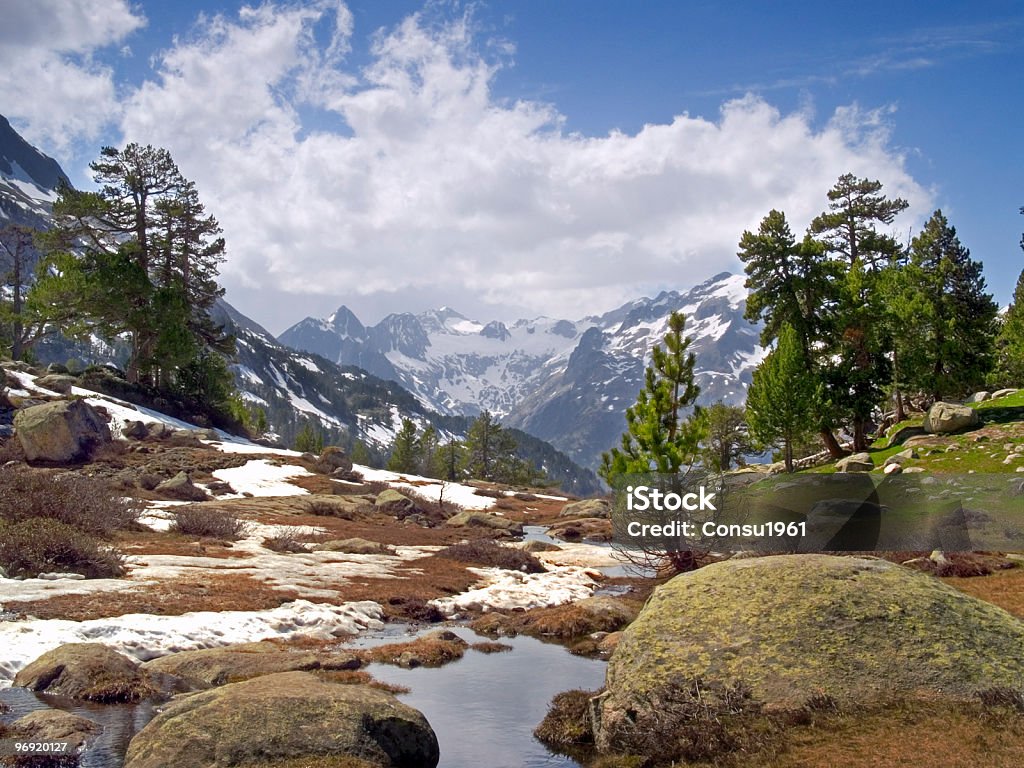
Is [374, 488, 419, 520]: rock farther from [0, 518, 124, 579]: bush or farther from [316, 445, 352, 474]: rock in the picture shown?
[0, 518, 124, 579]: bush

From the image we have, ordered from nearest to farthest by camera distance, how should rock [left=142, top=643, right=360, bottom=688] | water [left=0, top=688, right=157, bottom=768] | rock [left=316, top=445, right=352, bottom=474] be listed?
water [left=0, top=688, right=157, bottom=768]
rock [left=142, top=643, right=360, bottom=688]
rock [left=316, top=445, right=352, bottom=474]

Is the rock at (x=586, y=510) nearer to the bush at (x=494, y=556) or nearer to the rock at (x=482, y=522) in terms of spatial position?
the rock at (x=482, y=522)

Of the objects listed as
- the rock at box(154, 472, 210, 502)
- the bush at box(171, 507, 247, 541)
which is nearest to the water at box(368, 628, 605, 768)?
the bush at box(171, 507, 247, 541)

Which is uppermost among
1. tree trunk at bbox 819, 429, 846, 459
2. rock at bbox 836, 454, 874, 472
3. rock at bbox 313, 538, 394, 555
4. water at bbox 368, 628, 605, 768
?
tree trunk at bbox 819, 429, 846, 459

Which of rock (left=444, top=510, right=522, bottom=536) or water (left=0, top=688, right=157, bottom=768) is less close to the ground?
water (left=0, top=688, right=157, bottom=768)

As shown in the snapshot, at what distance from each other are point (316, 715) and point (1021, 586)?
2252cm

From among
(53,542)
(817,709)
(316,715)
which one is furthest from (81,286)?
(817,709)

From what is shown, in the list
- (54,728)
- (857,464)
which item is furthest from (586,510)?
(54,728)

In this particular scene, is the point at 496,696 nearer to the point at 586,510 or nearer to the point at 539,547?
the point at 539,547

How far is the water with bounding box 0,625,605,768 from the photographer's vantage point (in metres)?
12.8

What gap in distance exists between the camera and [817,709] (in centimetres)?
1052

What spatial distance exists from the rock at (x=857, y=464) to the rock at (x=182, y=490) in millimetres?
44918

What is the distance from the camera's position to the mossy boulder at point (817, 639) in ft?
35.7

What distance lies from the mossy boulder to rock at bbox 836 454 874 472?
36.4m
